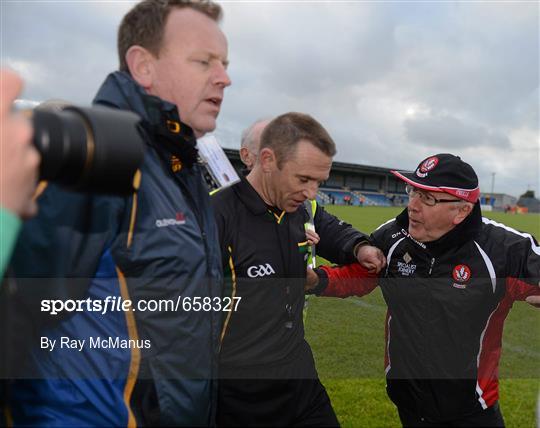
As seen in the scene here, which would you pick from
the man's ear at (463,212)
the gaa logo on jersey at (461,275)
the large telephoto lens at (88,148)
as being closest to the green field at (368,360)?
the gaa logo on jersey at (461,275)

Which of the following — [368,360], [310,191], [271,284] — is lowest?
[368,360]

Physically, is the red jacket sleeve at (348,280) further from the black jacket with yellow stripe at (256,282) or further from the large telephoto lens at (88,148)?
the large telephoto lens at (88,148)

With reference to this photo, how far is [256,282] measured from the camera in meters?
2.22

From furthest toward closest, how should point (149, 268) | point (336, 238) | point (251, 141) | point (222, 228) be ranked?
point (251, 141) < point (336, 238) < point (222, 228) < point (149, 268)

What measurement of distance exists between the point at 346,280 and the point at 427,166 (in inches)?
32.6

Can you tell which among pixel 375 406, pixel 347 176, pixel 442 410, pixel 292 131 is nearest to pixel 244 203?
pixel 292 131

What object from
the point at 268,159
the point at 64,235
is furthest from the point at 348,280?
the point at 64,235

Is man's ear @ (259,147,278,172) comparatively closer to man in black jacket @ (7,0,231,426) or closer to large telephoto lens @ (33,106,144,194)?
man in black jacket @ (7,0,231,426)

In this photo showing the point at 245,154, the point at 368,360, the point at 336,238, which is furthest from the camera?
the point at 368,360

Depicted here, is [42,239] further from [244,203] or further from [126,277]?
[244,203]

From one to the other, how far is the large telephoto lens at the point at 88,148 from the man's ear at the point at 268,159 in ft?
5.20

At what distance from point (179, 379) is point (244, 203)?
1085 millimetres

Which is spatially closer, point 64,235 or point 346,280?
point 64,235

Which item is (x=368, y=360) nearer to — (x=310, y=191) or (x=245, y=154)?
(x=245, y=154)
